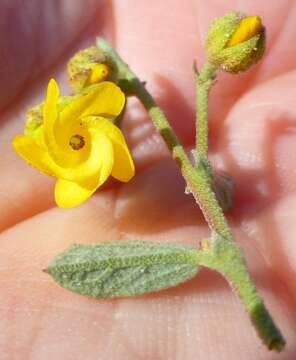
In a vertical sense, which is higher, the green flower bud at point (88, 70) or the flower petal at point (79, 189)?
the green flower bud at point (88, 70)

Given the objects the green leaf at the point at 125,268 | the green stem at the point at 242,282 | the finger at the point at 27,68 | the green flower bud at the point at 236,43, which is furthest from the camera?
the finger at the point at 27,68

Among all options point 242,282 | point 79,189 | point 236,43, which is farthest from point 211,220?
point 236,43

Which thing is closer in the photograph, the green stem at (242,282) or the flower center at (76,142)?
the green stem at (242,282)

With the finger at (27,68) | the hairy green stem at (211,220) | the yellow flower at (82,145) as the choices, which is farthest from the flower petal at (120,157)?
the finger at (27,68)

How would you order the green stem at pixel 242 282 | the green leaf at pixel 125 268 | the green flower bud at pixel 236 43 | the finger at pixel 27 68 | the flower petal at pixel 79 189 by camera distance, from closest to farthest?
the green stem at pixel 242 282, the green leaf at pixel 125 268, the flower petal at pixel 79 189, the green flower bud at pixel 236 43, the finger at pixel 27 68

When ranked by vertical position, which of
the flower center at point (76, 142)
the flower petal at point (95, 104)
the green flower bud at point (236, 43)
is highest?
the flower petal at point (95, 104)

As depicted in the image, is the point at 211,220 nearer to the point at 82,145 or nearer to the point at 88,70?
the point at 82,145

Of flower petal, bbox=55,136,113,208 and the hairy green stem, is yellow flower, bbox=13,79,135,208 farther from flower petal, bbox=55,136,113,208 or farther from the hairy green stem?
the hairy green stem

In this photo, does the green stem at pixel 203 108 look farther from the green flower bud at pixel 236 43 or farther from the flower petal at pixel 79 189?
the flower petal at pixel 79 189
